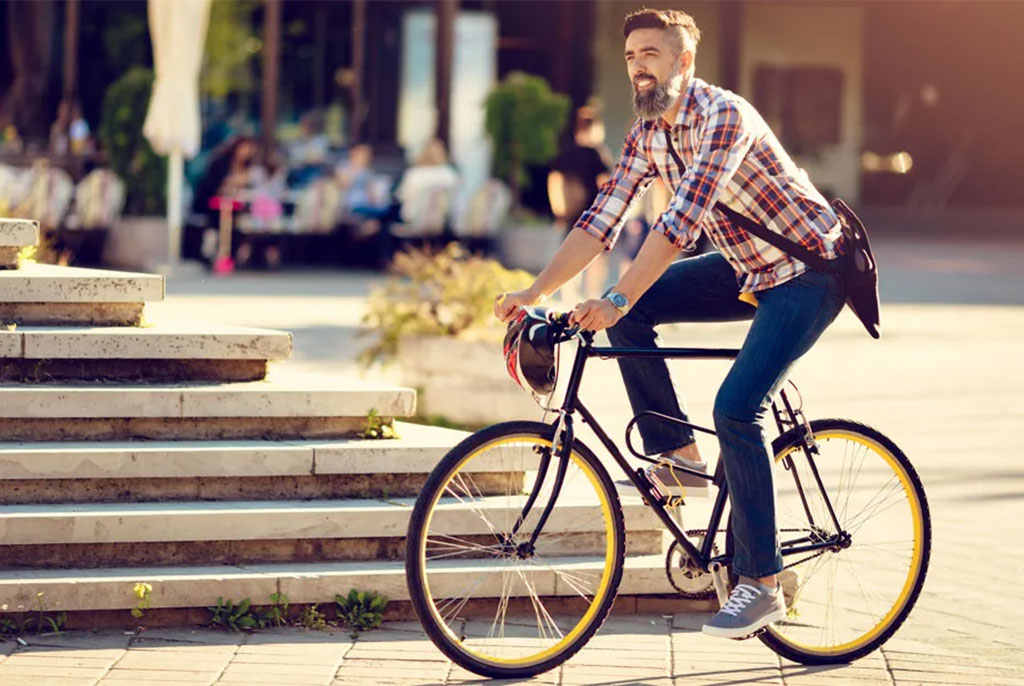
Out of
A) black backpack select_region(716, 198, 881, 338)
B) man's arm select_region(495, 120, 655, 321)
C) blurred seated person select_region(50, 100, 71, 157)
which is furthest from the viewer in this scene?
blurred seated person select_region(50, 100, 71, 157)

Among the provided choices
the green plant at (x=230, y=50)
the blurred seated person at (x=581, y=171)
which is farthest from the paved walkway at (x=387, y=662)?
the green plant at (x=230, y=50)

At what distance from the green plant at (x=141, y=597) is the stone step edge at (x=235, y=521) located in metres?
0.19

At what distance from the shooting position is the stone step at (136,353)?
5.45m

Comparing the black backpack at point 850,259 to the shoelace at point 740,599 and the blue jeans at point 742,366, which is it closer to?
the blue jeans at point 742,366

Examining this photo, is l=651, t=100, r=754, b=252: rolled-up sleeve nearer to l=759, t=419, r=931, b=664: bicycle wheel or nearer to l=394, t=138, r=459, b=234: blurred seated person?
l=759, t=419, r=931, b=664: bicycle wheel

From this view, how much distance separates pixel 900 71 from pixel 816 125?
1.90 m

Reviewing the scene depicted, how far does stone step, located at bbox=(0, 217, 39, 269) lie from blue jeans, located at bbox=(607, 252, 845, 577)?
7.09ft

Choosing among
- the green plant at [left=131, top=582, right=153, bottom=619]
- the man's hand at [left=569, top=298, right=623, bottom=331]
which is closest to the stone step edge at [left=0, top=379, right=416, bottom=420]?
the green plant at [left=131, top=582, right=153, bottom=619]

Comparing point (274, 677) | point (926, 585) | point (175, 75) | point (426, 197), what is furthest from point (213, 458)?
point (426, 197)

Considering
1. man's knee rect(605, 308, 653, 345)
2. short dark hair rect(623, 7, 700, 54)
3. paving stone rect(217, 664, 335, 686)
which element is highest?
short dark hair rect(623, 7, 700, 54)

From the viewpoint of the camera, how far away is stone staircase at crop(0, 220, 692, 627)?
498cm

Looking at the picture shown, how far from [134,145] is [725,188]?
1300cm

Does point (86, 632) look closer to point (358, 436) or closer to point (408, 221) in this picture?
point (358, 436)

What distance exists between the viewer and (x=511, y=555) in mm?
4629
